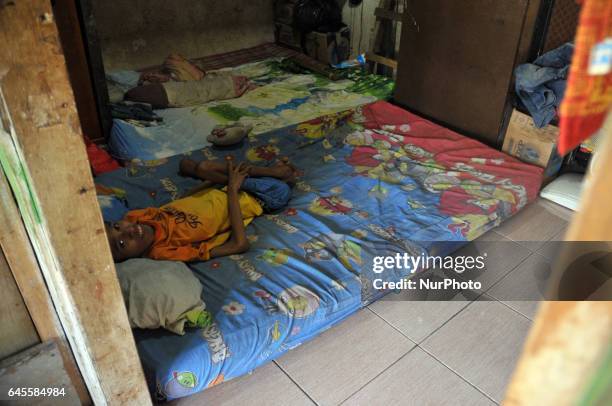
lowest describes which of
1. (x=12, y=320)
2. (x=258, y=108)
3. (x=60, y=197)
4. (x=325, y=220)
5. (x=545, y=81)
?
(x=325, y=220)

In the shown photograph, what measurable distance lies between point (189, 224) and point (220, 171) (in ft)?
1.55

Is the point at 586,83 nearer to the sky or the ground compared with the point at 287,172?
nearer to the sky

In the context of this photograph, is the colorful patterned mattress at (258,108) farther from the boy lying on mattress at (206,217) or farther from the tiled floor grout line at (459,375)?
the tiled floor grout line at (459,375)

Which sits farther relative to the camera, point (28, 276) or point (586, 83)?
point (28, 276)

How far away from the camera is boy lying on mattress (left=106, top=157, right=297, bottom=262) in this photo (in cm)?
193

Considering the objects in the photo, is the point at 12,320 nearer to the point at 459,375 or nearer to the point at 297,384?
the point at 297,384

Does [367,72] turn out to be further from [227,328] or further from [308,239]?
[227,328]

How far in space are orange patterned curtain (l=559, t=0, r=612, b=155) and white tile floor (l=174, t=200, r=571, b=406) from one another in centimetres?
147

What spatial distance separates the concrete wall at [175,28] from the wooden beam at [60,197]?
3708 millimetres

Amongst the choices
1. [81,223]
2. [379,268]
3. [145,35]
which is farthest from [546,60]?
[145,35]

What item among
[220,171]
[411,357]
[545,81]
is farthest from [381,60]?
[411,357]

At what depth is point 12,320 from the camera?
1333mm

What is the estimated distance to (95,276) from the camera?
1.22 m

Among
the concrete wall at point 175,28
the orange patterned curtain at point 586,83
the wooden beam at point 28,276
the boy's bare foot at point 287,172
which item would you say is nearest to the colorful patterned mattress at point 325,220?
the boy's bare foot at point 287,172
